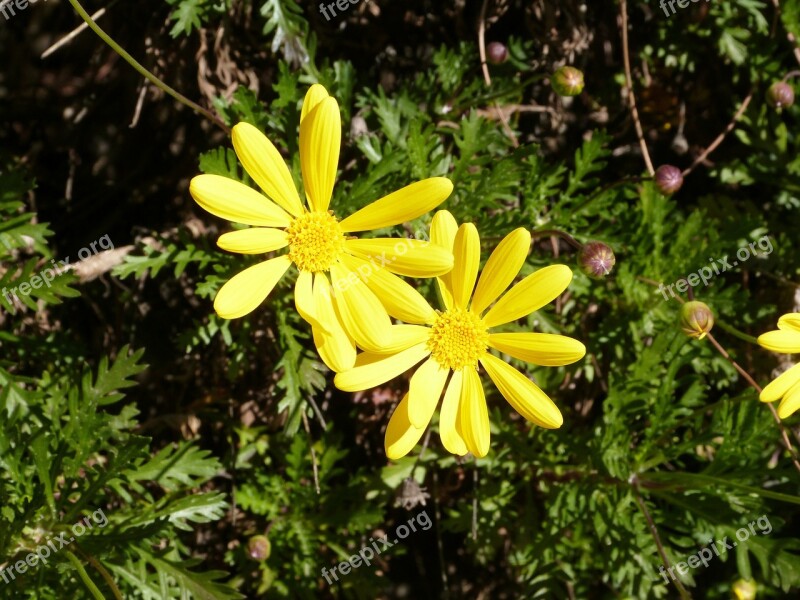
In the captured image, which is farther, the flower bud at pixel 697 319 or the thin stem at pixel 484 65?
the thin stem at pixel 484 65

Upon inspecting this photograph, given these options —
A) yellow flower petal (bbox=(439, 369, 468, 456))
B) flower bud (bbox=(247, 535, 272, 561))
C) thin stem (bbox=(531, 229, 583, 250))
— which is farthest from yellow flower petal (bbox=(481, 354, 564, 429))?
flower bud (bbox=(247, 535, 272, 561))

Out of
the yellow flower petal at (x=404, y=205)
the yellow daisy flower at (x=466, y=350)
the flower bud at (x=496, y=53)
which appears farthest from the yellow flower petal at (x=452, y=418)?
the flower bud at (x=496, y=53)

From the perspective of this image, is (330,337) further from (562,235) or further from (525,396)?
(562,235)

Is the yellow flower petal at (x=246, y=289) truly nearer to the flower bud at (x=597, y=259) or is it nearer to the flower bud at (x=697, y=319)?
the flower bud at (x=597, y=259)

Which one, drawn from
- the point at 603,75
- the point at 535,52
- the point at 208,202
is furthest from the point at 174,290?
the point at 603,75

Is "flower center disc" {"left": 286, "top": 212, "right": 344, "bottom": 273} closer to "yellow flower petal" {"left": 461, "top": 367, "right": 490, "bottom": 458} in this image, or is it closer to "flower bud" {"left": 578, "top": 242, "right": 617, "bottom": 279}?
"yellow flower petal" {"left": 461, "top": 367, "right": 490, "bottom": 458}

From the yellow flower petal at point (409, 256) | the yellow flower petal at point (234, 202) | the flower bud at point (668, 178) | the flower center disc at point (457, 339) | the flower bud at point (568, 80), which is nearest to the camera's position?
the yellow flower petal at point (234, 202)

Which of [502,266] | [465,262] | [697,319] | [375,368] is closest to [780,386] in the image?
[697,319]

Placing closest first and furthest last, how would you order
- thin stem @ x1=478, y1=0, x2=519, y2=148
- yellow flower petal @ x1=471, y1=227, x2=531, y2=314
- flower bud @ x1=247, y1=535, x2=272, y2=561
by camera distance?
1. yellow flower petal @ x1=471, y1=227, x2=531, y2=314
2. flower bud @ x1=247, y1=535, x2=272, y2=561
3. thin stem @ x1=478, y1=0, x2=519, y2=148
